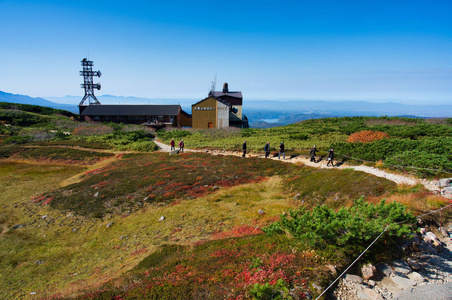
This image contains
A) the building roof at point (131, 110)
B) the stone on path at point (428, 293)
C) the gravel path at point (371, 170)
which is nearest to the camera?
the stone on path at point (428, 293)

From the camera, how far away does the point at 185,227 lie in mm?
15078

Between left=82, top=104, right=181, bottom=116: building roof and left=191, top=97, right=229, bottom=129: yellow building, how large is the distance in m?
10.9

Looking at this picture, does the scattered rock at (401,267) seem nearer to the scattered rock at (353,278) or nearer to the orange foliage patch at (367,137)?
the scattered rock at (353,278)

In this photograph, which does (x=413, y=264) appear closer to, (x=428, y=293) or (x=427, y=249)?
(x=428, y=293)

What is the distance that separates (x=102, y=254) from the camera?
43.8 ft

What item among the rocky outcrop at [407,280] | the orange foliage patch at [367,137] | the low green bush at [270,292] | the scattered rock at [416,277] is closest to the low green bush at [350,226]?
the rocky outcrop at [407,280]

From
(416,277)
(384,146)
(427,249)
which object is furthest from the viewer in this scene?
(384,146)

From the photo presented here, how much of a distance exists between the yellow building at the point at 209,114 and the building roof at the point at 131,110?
10920 mm

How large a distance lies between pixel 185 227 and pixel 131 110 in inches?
2663

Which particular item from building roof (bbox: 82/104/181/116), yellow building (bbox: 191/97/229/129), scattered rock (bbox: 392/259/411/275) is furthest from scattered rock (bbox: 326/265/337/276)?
building roof (bbox: 82/104/181/116)

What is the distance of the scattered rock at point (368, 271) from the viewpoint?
7430mm

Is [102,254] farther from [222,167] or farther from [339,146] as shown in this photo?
[339,146]

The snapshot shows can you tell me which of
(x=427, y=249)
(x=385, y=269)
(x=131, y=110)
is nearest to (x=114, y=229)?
(x=385, y=269)

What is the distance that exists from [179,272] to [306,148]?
28.8 meters
